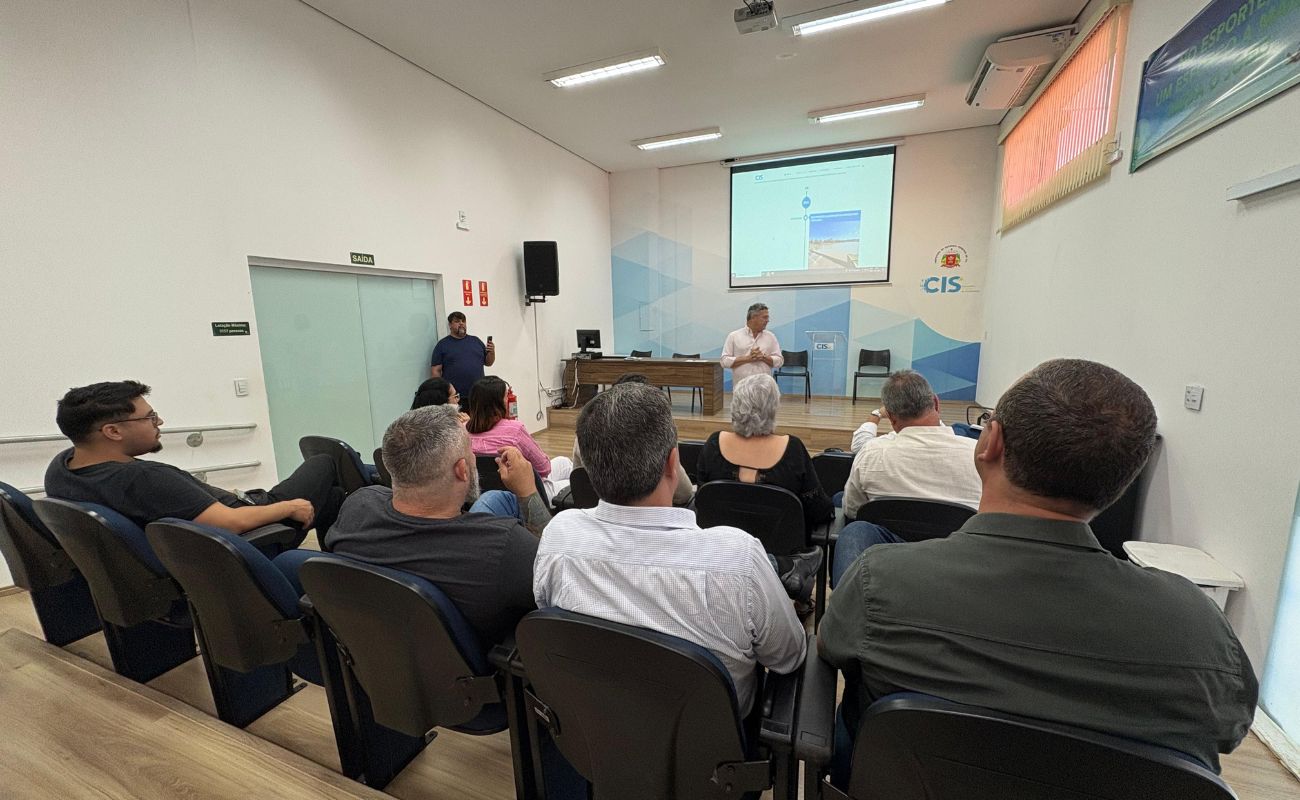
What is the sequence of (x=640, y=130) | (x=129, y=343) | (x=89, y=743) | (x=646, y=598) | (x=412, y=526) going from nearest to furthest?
(x=646, y=598)
(x=412, y=526)
(x=89, y=743)
(x=129, y=343)
(x=640, y=130)

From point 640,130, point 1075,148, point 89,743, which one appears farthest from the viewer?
point 640,130

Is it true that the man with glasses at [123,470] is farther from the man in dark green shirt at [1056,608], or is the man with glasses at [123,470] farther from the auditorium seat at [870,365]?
the auditorium seat at [870,365]

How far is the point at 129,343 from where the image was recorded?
10.1ft

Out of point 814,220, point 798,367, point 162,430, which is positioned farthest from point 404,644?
point 814,220

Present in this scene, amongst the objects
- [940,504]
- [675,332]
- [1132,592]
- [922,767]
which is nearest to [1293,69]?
[940,504]

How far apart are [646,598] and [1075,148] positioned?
16.4 ft

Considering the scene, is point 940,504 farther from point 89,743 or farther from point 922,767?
point 89,743

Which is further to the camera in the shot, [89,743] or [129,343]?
[129,343]

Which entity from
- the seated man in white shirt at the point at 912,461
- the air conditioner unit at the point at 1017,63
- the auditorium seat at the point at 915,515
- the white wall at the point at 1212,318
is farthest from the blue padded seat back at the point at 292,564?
Result: the air conditioner unit at the point at 1017,63

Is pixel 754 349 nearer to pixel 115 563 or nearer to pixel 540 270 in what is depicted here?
pixel 540 270

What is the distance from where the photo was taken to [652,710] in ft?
3.08

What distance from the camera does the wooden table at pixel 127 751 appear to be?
1.48m

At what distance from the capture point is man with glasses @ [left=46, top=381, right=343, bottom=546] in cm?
184

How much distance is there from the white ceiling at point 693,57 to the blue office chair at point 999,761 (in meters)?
4.80
